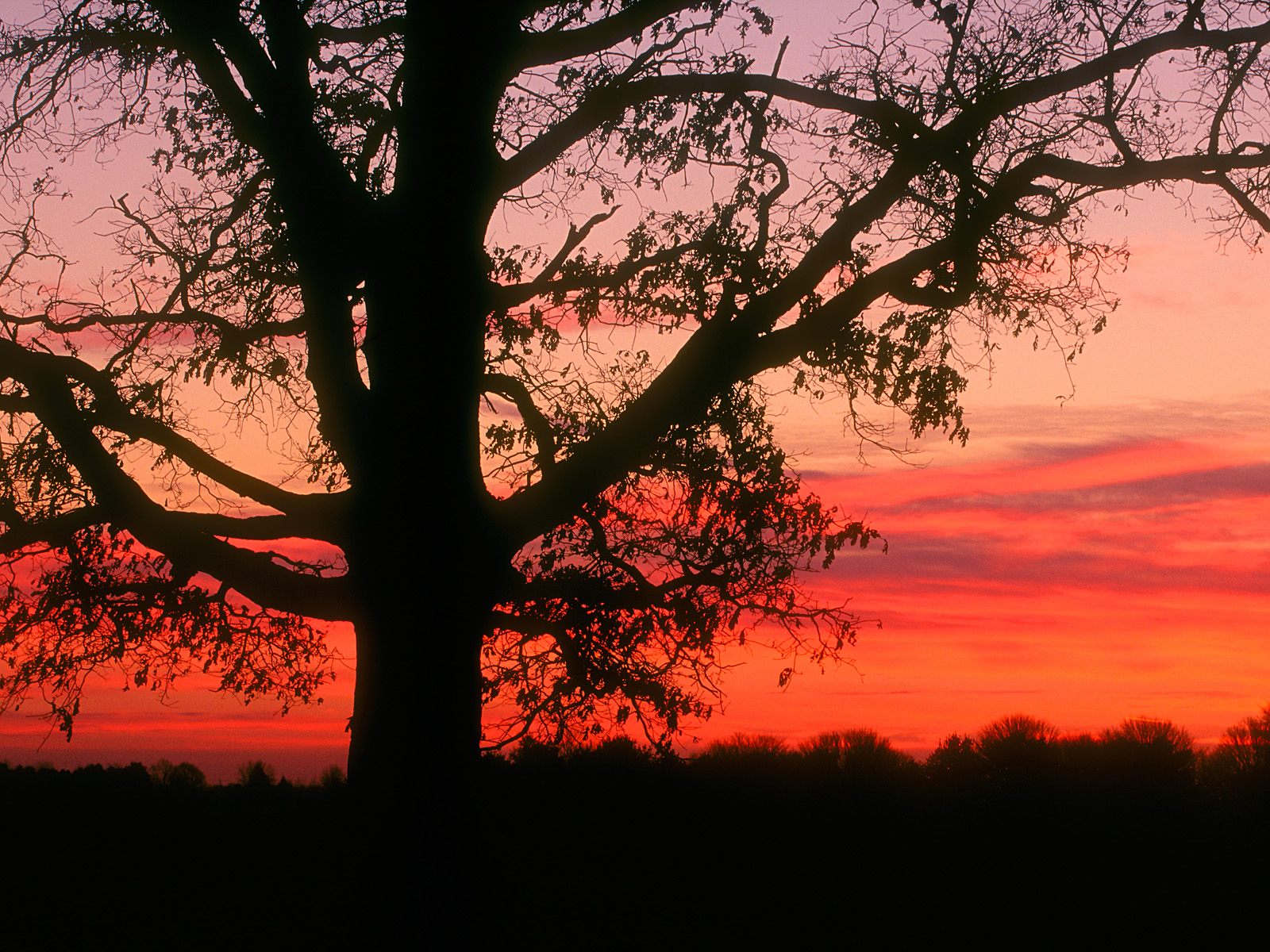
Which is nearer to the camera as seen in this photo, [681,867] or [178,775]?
[681,867]

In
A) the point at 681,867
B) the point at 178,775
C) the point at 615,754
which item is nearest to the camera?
the point at 681,867

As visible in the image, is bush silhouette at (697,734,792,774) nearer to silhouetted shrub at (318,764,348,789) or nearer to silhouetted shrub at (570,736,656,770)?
silhouetted shrub at (570,736,656,770)

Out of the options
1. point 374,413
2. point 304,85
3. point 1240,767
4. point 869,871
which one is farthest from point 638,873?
point 304,85

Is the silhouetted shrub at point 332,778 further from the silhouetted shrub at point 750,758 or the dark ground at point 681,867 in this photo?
the silhouetted shrub at point 750,758

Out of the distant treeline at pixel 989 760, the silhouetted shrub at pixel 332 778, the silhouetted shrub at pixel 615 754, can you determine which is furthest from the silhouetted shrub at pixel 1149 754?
the silhouetted shrub at pixel 332 778

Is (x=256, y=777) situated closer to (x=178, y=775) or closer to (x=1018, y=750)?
(x=178, y=775)

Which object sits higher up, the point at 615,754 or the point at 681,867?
the point at 615,754

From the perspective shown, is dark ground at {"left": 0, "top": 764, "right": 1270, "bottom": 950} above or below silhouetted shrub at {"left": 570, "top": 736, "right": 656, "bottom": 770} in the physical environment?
below

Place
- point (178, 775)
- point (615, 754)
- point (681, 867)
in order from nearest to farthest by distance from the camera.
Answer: point (681, 867) < point (615, 754) < point (178, 775)

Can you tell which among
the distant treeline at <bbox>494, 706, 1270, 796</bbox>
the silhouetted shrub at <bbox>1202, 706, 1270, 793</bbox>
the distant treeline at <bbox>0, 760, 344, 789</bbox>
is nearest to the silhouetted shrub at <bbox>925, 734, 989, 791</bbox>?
the distant treeline at <bbox>494, 706, 1270, 796</bbox>

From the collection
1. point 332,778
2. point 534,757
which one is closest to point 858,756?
point 534,757

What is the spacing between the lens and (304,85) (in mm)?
9609

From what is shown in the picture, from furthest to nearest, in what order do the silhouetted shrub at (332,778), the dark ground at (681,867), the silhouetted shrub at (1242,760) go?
the silhouetted shrub at (332,778)
the silhouetted shrub at (1242,760)
the dark ground at (681,867)

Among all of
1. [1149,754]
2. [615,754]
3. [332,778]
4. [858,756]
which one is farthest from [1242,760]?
[332,778]
